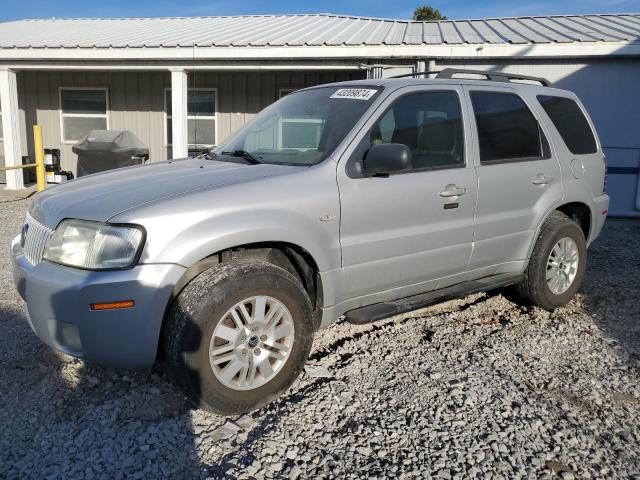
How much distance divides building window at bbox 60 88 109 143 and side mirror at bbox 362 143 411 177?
11.5m

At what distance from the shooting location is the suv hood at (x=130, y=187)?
2834 mm

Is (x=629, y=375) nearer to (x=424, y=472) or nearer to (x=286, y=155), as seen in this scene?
(x=424, y=472)

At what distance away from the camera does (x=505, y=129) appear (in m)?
4.25

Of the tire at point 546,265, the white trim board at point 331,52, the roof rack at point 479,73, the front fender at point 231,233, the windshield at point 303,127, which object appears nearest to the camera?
the front fender at point 231,233

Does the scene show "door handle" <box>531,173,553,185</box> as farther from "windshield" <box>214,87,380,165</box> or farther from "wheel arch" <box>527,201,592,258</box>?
"windshield" <box>214,87,380,165</box>

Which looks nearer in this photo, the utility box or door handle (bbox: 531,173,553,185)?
door handle (bbox: 531,173,553,185)

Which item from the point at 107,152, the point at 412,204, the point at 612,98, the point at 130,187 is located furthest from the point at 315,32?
the point at 130,187

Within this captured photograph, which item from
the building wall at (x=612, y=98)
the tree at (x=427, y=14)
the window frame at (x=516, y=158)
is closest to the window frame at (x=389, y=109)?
the window frame at (x=516, y=158)

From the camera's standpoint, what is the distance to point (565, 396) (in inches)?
127

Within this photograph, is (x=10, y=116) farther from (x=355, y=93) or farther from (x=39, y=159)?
(x=355, y=93)

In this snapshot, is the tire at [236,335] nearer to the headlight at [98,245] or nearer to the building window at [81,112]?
the headlight at [98,245]

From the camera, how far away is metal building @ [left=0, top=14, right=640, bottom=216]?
938cm

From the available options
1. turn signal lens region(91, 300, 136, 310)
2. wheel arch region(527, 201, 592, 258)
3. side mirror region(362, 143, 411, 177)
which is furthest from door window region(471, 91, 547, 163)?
turn signal lens region(91, 300, 136, 310)

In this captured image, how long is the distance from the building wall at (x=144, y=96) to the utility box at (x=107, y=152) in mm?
1636
